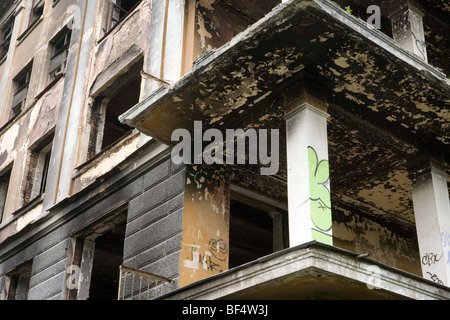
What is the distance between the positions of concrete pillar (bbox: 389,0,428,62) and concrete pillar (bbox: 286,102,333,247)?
6.54 feet

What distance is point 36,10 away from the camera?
57.8 ft

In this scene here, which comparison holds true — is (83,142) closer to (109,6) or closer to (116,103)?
(116,103)

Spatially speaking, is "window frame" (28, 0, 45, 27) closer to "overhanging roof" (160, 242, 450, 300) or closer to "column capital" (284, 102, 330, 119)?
"column capital" (284, 102, 330, 119)

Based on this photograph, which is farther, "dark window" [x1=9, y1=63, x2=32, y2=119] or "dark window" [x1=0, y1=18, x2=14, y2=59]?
"dark window" [x1=0, y1=18, x2=14, y2=59]

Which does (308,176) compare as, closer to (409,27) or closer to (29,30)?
(409,27)

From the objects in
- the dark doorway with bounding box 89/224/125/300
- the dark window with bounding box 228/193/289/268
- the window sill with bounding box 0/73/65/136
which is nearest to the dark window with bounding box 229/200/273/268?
the dark window with bounding box 228/193/289/268

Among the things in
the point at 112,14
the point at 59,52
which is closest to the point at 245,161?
the point at 112,14

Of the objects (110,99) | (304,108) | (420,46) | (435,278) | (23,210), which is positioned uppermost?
(110,99)

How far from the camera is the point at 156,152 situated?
32.3 ft

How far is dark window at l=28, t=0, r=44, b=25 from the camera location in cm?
1744

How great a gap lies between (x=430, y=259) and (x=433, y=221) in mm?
521

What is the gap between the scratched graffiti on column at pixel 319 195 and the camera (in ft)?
22.7
